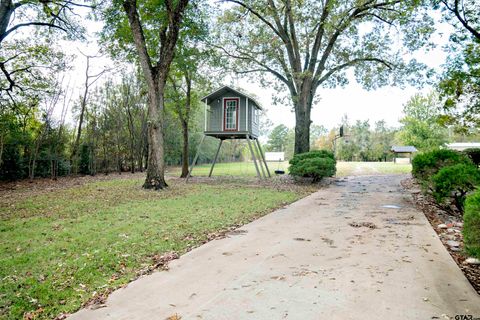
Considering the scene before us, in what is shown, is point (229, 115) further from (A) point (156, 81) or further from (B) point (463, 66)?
(B) point (463, 66)

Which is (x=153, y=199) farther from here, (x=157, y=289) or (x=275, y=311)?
(x=275, y=311)

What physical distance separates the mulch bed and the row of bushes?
0.96 feet

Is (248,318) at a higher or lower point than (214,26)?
lower

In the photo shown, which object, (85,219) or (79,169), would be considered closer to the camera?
(85,219)

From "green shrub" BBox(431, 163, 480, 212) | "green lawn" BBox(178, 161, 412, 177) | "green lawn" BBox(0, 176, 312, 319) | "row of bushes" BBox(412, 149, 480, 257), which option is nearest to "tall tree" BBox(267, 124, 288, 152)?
"green lawn" BBox(178, 161, 412, 177)

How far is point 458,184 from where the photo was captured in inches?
221

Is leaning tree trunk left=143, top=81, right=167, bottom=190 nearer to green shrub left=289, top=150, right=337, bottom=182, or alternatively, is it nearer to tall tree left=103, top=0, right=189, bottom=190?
tall tree left=103, top=0, right=189, bottom=190

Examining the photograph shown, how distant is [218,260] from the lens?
154 inches

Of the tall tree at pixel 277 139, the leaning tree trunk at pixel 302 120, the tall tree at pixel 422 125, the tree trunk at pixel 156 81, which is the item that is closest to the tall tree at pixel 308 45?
the leaning tree trunk at pixel 302 120

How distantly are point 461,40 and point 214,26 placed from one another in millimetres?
11453

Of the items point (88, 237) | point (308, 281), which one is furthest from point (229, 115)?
point (308, 281)

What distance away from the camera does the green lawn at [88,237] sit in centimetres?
304

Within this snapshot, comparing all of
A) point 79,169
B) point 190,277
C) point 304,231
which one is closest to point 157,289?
point 190,277

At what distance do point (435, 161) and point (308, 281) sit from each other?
21.7ft
